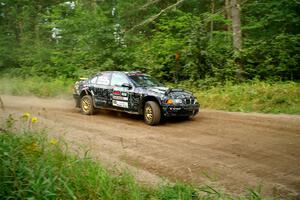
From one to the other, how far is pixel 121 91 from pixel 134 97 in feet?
2.14

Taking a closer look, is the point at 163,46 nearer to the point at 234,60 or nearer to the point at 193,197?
the point at 234,60

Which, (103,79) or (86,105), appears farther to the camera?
(86,105)

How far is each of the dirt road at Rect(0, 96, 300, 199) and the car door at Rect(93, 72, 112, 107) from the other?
0.58 metres

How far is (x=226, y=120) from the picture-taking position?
10.9 metres

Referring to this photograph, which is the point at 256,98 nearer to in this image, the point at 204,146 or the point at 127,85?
the point at 127,85

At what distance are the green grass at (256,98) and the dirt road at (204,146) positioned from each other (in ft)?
3.27

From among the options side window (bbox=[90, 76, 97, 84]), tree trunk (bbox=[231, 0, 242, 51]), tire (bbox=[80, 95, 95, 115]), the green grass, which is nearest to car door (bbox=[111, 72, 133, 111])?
side window (bbox=[90, 76, 97, 84])

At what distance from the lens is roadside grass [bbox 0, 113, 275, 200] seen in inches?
157

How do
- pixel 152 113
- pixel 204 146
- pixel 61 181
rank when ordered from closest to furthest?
pixel 61 181
pixel 204 146
pixel 152 113

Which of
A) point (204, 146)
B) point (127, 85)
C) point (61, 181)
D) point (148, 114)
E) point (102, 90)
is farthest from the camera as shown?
point (102, 90)

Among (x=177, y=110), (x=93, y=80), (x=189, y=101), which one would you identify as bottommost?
(x=177, y=110)

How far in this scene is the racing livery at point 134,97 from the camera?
10344 mm

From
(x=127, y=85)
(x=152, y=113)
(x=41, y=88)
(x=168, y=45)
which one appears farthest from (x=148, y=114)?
(x=41, y=88)

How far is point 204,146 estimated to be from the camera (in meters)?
7.79
